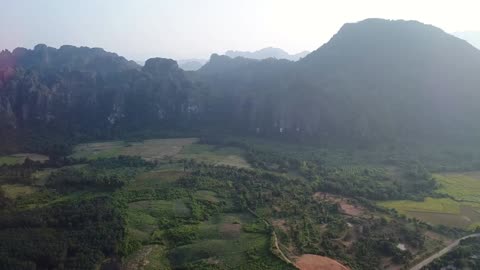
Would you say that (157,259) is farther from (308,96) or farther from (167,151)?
(308,96)

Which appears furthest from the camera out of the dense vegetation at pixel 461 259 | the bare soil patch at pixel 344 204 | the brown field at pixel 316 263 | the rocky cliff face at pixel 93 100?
the rocky cliff face at pixel 93 100

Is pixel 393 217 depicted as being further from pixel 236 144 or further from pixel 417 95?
pixel 417 95

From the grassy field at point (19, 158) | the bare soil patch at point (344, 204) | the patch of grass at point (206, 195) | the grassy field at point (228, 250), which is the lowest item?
the bare soil patch at point (344, 204)

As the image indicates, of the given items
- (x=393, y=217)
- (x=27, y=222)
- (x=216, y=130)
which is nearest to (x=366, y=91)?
(x=216, y=130)

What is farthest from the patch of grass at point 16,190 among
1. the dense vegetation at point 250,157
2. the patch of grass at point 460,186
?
the patch of grass at point 460,186

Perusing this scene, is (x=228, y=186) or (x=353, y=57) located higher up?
(x=353, y=57)

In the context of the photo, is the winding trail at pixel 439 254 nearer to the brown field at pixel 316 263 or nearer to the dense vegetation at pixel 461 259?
the dense vegetation at pixel 461 259

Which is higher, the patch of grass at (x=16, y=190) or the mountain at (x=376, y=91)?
the mountain at (x=376, y=91)
